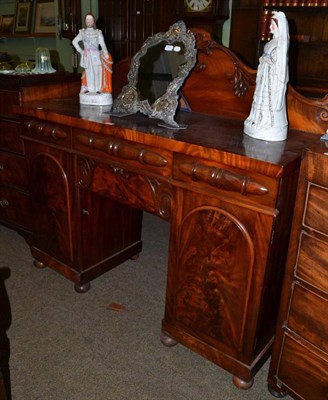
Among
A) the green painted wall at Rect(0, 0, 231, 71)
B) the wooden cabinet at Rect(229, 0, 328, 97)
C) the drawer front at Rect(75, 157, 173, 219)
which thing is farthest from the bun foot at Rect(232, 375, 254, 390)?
the green painted wall at Rect(0, 0, 231, 71)

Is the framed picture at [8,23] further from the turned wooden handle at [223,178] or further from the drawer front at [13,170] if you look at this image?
the turned wooden handle at [223,178]

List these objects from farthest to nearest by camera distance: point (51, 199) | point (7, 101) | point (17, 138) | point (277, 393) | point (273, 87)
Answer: point (17, 138) → point (7, 101) → point (51, 199) → point (277, 393) → point (273, 87)

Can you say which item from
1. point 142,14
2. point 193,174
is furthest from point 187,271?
point 142,14

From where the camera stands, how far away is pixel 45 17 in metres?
4.60

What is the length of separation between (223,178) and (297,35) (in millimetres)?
2718

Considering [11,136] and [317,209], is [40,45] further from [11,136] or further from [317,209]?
[317,209]

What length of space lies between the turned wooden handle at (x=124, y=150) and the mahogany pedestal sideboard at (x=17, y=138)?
0.53m

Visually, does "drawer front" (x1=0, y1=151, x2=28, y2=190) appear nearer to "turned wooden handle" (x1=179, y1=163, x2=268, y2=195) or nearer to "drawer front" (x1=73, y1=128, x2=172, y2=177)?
"drawer front" (x1=73, y1=128, x2=172, y2=177)

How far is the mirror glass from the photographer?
1.65 metres

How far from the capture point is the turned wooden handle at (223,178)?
49.4 inches

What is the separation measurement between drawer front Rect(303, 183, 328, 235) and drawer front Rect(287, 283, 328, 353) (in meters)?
0.23

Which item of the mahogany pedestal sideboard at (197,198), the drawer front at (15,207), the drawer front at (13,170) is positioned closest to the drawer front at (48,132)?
the mahogany pedestal sideboard at (197,198)

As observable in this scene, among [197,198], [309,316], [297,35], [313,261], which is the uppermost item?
[297,35]

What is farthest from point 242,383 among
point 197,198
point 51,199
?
point 51,199
